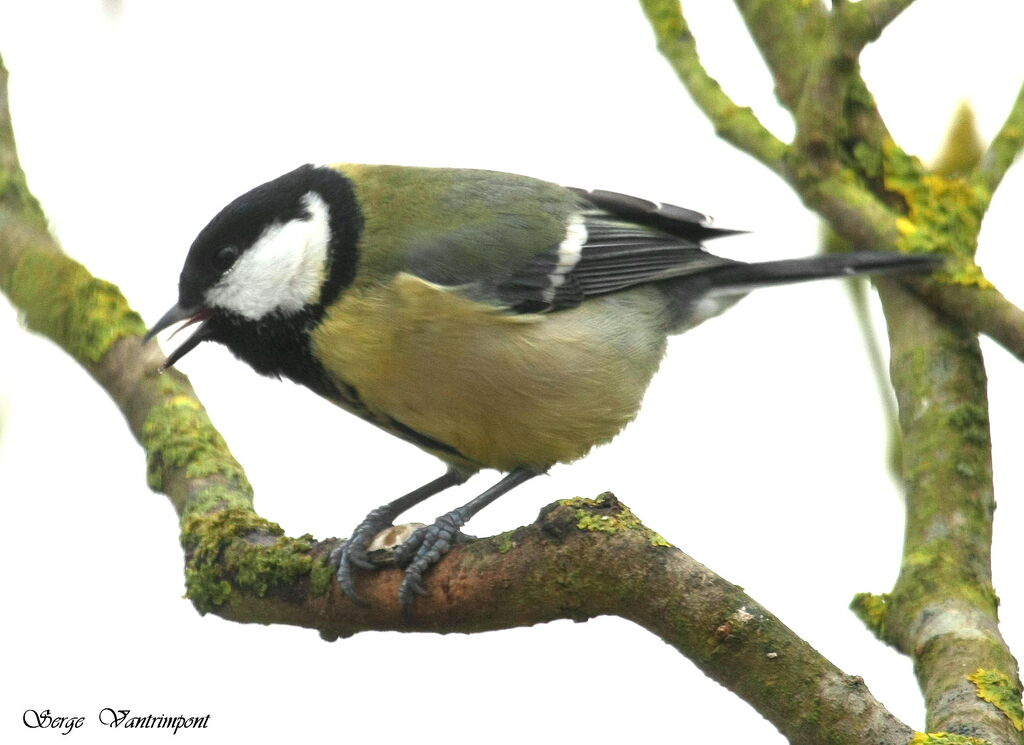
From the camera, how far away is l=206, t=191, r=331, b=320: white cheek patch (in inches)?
121

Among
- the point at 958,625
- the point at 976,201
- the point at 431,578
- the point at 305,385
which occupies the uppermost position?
the point at 976,201

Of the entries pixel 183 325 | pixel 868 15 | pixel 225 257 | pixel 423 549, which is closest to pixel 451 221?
pixel 225 257

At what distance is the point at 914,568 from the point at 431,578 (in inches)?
42.2

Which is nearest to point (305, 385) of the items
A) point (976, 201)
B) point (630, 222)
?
point (630, 222)

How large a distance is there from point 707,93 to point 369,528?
1.47 meters

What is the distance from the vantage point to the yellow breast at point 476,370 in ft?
9.64

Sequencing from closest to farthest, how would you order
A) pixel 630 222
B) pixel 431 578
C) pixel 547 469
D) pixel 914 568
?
1. pixel 431 578
2. pixel 914 568
3. pixel 547 469
4. pixel 630 222

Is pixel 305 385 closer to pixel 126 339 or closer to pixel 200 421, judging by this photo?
pixel 200 421

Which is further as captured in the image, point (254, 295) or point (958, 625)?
point (254, 295)

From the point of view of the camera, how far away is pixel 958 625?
8.19 feet

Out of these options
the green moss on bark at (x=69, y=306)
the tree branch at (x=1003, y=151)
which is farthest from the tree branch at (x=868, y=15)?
the green moss on bark at (x=69, y=306)

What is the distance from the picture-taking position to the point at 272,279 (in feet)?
10.1

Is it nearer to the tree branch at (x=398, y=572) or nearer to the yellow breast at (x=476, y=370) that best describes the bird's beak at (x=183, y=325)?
the tree branch at (x=398, y=572)

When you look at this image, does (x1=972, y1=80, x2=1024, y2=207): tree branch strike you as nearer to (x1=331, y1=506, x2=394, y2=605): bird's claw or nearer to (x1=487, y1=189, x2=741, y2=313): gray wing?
(x1=487, y1=189, x2=741, y2=313): gray wing
